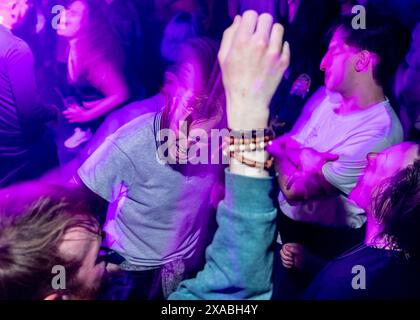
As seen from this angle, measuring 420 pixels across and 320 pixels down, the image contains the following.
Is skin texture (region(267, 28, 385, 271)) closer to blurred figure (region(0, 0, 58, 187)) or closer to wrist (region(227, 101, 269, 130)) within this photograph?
wrist (region(227, 101, 269, 130))

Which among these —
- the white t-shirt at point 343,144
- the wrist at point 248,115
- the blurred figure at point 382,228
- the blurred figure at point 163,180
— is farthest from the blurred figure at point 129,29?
the blurred figure at point 382,228

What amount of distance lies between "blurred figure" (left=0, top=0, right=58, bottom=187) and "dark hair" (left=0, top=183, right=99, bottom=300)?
79 millimetres

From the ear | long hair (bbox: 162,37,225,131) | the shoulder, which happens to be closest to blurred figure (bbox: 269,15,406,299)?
the ear

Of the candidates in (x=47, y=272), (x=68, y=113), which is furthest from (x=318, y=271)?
(x=68, y=113)

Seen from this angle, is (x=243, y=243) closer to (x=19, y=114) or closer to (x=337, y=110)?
(x=337, y=110)

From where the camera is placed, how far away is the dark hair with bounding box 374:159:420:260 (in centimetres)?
163

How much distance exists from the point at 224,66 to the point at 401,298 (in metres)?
1.23

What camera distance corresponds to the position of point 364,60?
161cm

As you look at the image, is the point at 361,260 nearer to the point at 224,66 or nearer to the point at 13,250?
the point at 224,66

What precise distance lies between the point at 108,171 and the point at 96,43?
0.45 metres

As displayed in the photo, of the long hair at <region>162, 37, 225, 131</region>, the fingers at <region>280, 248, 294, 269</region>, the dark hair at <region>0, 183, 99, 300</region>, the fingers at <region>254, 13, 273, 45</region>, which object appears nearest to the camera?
the fingers at <region>254, 13, 273, 45</region>

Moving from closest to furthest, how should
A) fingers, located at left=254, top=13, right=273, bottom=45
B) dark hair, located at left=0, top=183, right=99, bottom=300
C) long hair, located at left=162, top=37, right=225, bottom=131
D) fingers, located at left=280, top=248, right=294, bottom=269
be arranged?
1. fingers, located at left=254, top=13, right=273, bottom=45
2. dark hair, located at left=0, top=183, right=99, bottom=300
3. long hair, located at left=162, top=37, right=225, bottom=131
4. fingers, located at left=280, top=248, right=294, bottom=269

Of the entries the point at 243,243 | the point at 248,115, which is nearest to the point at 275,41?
the point at 248,115

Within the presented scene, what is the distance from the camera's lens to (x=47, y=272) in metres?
1.43
